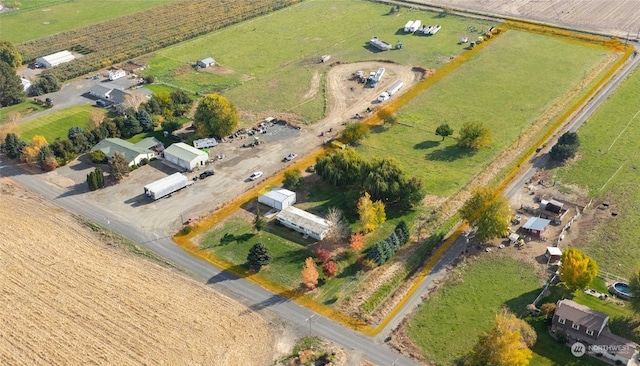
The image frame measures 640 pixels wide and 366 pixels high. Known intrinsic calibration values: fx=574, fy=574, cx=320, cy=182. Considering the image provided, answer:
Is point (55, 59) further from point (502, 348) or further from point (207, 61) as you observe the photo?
point (502, 348)

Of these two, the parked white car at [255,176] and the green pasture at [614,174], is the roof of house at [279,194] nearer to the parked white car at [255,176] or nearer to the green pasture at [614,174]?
the parked white car at [255,176]

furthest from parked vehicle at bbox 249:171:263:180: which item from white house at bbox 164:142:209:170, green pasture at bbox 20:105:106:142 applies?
green pasture at bbox 20:105:106:142

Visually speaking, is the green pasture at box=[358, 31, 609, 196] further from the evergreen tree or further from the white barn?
the white barn

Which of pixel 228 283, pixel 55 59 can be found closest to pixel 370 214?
pixel 228 283

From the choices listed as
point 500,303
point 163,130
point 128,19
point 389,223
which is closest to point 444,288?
point 500,303

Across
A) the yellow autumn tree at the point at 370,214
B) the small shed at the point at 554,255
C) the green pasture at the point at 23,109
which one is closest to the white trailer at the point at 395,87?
the yellow autumn tree at the point at 370,214

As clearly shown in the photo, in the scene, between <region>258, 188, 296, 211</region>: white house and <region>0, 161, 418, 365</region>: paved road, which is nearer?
<region>0, 161, 418, 365</region>: paved road
